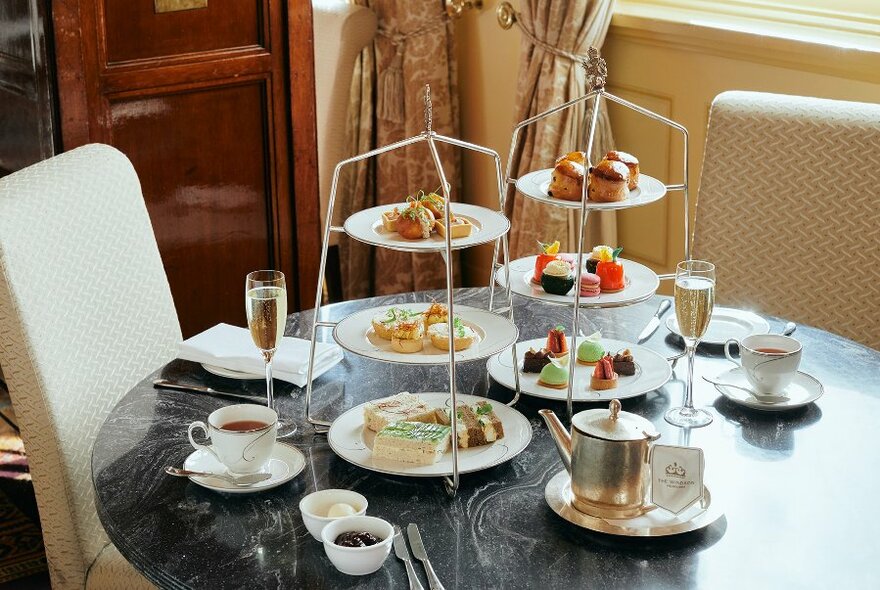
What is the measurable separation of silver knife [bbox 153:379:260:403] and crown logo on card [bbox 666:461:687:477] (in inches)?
25.6

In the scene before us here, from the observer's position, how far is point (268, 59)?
10.1ft

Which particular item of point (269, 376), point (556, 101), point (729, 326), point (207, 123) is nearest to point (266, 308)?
point (269, 376)

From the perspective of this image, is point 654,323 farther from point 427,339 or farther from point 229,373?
point 229,373

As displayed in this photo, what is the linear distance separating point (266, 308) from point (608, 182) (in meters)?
0.59

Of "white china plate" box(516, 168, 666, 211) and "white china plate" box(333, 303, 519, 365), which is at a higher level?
"white china plate" box(516, 168, 666, 211)

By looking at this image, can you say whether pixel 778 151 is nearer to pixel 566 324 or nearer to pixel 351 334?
pixel 566 324

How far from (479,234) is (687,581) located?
54 cm

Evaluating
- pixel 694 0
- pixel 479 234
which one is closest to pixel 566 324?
pixel 479 234

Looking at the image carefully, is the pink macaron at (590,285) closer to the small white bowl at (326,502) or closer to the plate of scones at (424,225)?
the plate of scones at (424,225)

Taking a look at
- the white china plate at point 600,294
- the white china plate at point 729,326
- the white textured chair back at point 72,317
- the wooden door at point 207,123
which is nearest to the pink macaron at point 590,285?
the white china plate at point 600,294

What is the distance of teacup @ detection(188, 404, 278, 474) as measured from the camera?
1437 mm

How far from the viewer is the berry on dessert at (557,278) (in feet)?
5.90

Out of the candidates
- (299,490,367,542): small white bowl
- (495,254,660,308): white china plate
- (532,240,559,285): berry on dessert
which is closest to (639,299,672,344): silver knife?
(495,254,660,308): white china plate

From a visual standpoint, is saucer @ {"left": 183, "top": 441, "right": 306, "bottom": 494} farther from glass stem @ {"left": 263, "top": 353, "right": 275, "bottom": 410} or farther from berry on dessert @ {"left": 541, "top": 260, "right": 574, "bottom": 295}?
berry on dessert @ {"left": 541, "top": 260, "right": 574, "bottom": 295}
